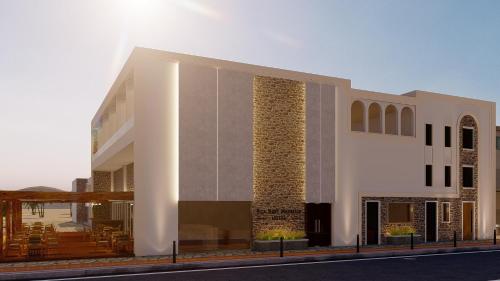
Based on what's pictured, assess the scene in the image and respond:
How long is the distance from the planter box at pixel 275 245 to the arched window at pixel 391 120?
28.7 ft

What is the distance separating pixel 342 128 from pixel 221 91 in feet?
22.2

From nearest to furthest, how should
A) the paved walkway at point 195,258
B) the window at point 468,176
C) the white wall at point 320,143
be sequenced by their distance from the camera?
the paved walkway at point 195,258 → the white wall at point 320,143 → the window at point 468,176

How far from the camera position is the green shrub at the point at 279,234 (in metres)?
21.2

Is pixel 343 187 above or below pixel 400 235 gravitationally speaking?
above

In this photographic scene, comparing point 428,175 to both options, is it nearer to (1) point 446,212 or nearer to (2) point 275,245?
(1) point 446,212

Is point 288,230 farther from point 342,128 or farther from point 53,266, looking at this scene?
point 53,266

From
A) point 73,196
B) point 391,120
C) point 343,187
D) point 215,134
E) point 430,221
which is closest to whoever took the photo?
point 73,196

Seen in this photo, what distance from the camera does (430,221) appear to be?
2614 cm

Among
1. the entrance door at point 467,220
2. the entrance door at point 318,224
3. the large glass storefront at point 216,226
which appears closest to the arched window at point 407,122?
the entrance door at point 467,220

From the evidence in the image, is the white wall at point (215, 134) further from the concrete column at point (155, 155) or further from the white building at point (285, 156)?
the concrete column at point (155, 155)

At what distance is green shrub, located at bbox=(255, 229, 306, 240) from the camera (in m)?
21.2

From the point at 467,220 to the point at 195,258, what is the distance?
17.3 m

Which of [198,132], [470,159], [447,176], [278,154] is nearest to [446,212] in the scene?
Result: [447,176]

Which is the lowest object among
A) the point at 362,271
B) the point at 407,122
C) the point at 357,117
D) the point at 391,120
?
the point at 362,271
